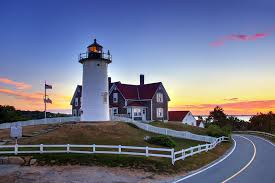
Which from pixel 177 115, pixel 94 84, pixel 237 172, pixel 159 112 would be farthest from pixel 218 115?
pixel 237 172

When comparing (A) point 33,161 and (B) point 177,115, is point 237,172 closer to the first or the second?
(A) point 33,161

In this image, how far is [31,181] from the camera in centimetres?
1845

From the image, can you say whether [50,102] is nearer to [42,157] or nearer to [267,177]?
[42,157]

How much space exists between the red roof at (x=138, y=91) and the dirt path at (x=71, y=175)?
3519 centimetres

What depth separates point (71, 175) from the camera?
20.0 metres

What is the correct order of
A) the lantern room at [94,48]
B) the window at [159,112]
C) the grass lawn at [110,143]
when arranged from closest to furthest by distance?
the grass lawn at [110,143] → the lantern room at [94,48] → the window at [159,112]

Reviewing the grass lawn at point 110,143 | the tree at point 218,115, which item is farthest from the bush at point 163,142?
the tree at point 218,115

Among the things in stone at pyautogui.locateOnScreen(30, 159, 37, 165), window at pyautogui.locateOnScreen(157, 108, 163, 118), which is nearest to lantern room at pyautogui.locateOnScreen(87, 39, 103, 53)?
window at pyautogui.locateOnScreen(157, 108, 163, 118)

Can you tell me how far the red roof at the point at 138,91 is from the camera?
58.0 meters

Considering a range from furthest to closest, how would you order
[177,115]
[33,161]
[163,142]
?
[177,115]
[163,142]
[33,161]

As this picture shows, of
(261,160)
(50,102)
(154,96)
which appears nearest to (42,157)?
(261,160)

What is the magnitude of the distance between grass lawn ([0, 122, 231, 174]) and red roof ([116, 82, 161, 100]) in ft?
44.2

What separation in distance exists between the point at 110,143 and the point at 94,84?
14.9 meters

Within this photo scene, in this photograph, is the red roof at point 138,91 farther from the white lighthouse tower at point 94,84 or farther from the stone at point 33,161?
the stone at point 33,161
